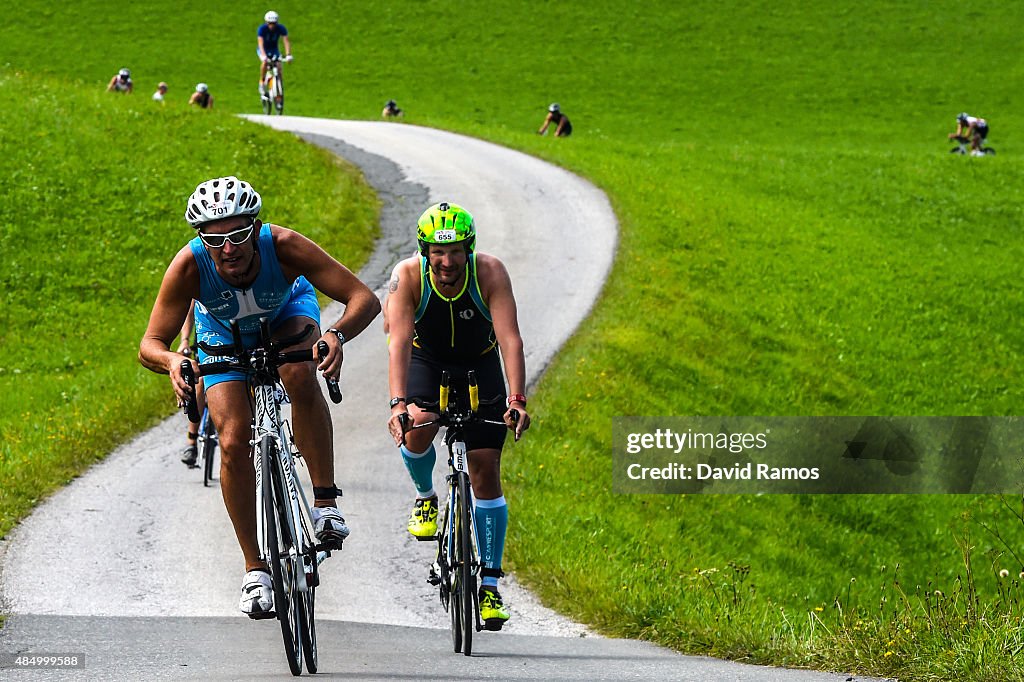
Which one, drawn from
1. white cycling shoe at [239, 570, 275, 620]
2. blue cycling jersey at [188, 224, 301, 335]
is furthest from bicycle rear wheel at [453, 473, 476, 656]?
blue cycling jersey at [188, 224, 301, 335]

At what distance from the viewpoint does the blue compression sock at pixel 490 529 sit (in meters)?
7.36

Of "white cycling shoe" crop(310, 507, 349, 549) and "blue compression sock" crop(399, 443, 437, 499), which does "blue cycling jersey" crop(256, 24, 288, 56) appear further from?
"white cycling shoe" crop(310, 507, 349, 549)

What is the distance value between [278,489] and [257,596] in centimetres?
54

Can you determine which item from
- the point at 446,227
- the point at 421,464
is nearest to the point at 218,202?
the point at 446,227

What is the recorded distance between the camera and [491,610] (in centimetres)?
729

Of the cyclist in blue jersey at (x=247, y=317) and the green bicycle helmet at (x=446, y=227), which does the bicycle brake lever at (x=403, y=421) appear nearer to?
the cyclist in blue jersey at (x=247, y=317)

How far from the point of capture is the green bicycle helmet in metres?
6.91

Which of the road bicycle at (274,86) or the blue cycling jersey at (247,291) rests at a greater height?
the road bicycle at (274,86)

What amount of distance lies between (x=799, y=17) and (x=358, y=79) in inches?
1052

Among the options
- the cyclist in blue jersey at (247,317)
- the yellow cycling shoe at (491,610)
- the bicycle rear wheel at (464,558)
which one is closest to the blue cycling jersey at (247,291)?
the cyclist in blue jersey at (247,317)

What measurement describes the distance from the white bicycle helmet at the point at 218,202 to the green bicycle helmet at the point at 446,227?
1.13 meters

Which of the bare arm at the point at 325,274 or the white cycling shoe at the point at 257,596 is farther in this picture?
the bare arm at the point at 325,274

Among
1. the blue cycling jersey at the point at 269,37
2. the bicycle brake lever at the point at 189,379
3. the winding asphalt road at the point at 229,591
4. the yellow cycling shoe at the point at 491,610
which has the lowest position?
the winding asphalt road at the point at 229,591

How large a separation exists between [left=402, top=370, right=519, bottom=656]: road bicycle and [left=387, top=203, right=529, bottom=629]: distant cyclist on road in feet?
0.26
